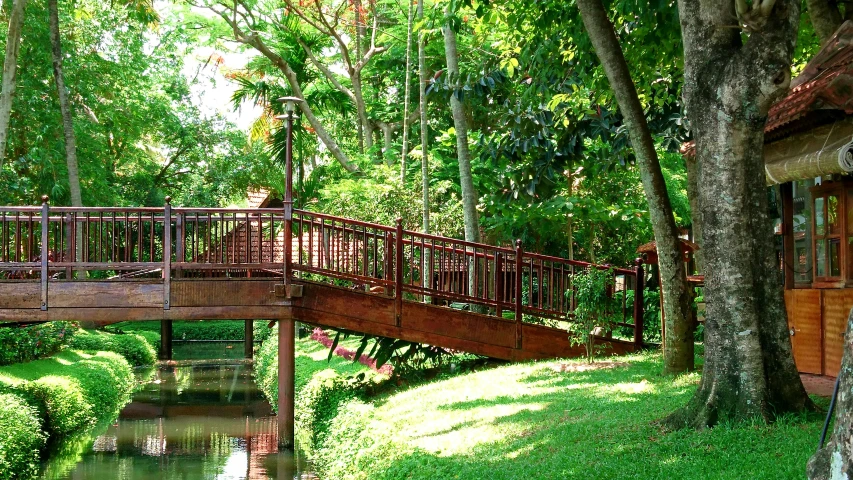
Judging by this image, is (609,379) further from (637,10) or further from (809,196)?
(637,10)

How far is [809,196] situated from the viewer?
11039 millimetres

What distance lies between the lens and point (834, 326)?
34.5 feet

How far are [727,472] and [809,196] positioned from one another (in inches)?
219

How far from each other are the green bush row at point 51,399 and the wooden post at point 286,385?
10.8 ft

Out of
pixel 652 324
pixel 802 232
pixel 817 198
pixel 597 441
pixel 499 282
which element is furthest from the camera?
pixel 652 324

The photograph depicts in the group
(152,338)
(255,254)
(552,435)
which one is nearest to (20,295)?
(255,254)

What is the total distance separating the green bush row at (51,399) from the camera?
12.1m

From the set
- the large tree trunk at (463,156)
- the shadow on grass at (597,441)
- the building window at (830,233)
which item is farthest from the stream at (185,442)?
the building window at (830,233)

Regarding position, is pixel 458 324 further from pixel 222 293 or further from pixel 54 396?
pixel 54 396

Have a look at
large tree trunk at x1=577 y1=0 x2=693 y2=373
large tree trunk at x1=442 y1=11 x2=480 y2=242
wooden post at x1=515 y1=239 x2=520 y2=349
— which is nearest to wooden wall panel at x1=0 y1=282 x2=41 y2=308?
wooden post at x1=515 y1=239 x2=520 y2=349

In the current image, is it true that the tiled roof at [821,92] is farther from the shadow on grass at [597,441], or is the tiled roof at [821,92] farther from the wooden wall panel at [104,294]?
the wooden wall panel at [104,294]

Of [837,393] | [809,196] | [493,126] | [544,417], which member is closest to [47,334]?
[493,126]

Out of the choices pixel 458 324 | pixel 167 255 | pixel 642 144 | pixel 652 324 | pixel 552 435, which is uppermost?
pixel 642 144

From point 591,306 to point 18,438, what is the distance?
7.96 m
